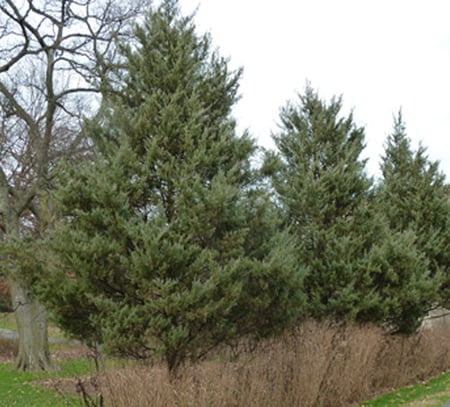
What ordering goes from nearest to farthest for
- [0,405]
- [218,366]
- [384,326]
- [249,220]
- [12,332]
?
[218,366], [249,220], [0,405], [384,326], [12,332]

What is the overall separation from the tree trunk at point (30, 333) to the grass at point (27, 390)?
53 centimetres

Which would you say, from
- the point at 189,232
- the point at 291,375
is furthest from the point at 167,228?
the point at 291,375

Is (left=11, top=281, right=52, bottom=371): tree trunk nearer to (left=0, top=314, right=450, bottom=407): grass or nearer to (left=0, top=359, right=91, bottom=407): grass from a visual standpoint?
(left=0, top=359, right=91, bottom=407): grass

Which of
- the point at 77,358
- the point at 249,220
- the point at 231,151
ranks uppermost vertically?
the point at 231,151

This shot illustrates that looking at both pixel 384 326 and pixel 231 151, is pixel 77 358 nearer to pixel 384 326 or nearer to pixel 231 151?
pixel 384 326

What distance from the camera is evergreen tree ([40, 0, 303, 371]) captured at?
7.19 meters

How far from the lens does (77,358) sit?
64.6ft

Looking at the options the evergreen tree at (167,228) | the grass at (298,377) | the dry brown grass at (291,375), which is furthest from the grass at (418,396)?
the evergreen tree at (167,228)

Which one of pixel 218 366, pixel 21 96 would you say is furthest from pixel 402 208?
pixel 21 96

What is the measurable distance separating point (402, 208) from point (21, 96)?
1407 centimetres

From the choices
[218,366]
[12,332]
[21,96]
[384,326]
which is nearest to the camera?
[218,366]

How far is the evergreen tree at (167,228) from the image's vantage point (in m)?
7.19

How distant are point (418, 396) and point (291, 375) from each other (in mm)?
4004

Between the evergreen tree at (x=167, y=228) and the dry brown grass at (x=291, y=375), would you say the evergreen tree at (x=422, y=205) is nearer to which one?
the dry brown grass at (x=291, y=375)
